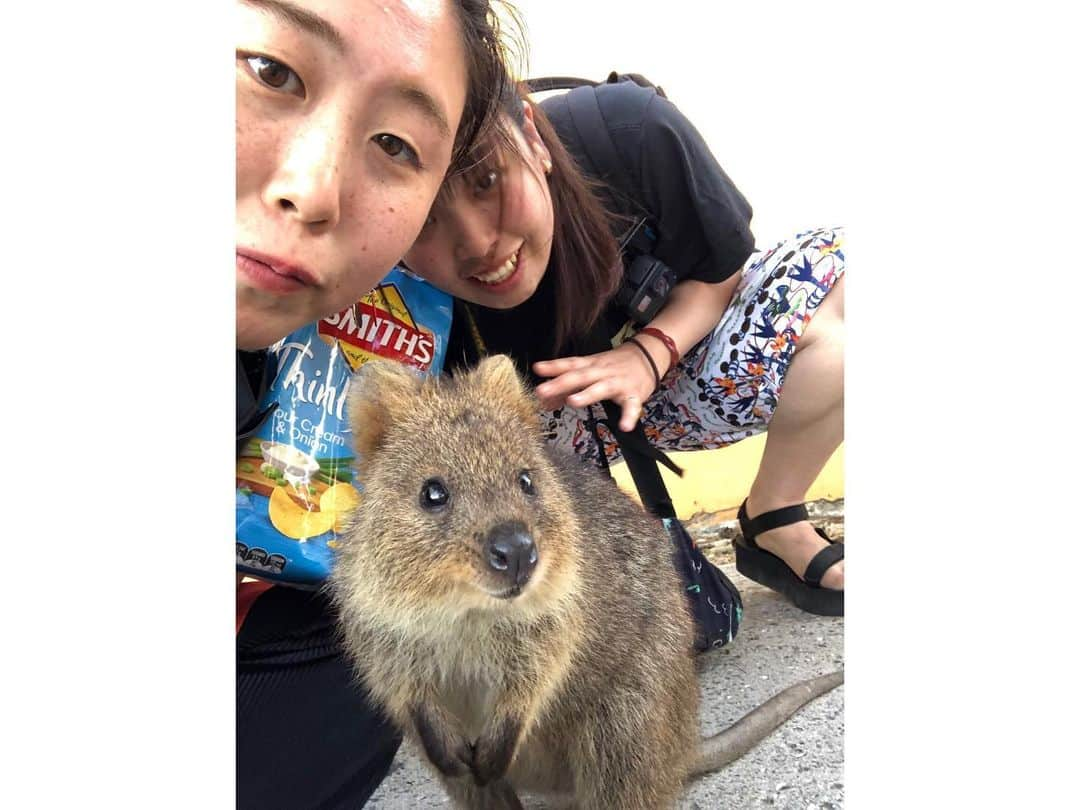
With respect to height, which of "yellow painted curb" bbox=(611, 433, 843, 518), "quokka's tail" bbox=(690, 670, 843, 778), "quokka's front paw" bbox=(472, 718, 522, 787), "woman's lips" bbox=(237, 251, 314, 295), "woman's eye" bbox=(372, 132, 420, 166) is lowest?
"quokka's tail" bbox=(690, 670, 843, 778)

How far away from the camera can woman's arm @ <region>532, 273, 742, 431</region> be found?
4.22ft

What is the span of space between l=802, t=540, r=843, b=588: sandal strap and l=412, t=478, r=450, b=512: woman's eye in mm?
747

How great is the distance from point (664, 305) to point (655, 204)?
8.0 inches

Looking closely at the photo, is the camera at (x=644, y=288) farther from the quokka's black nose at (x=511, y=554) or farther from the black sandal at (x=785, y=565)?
the quokka's black nose at (x=511, y=554)

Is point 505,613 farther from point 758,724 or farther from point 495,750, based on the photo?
point 758,724

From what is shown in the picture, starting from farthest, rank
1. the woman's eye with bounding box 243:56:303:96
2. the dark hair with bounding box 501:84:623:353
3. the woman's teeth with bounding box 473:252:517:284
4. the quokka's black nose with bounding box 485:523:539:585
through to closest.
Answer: the dark hair with bounding box 501:84:623:353 → the woman's teeth with bounding box 473:252:517:284 → the quokka's black nose with bounding box 485:523:539:585 → the woman's eye with bounding box 243:56:303:96

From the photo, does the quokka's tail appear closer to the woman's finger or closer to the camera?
the woman's finger

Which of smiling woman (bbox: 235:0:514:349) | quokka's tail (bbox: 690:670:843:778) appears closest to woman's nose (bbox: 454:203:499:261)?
smiling woman (bbox: 235:0:514:349)

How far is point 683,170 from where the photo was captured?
145cm

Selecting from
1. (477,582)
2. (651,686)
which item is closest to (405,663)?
(477,582)

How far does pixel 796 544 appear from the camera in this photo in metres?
1.51

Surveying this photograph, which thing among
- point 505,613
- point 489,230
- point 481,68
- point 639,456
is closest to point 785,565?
point 639,456

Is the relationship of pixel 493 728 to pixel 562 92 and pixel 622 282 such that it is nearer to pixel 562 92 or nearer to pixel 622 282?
pixel 622 282

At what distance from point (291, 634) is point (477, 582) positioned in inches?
20.5
